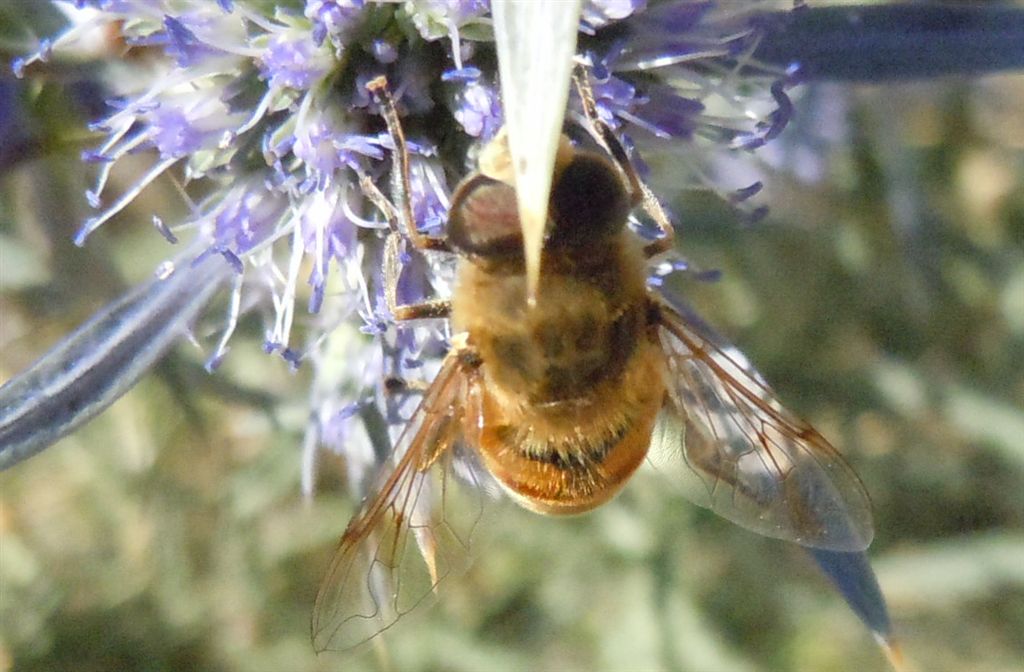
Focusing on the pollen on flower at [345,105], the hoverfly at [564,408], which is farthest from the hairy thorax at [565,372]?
the pollen on flower at [345,105]

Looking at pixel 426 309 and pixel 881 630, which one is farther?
pixel 881 630

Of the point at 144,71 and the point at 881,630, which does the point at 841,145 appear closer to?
the point at 881,630

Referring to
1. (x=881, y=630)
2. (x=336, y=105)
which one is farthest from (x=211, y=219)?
(x=881, y=630)

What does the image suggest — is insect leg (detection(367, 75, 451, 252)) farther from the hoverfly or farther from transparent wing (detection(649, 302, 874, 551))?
transparent wing (detection(649, 302, 874, 551))

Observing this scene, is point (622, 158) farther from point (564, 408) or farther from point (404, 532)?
point (404, 532)

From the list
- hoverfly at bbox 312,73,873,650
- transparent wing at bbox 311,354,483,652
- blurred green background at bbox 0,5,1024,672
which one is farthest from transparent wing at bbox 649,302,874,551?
blurred green background at bbox 0,5,1024,672
